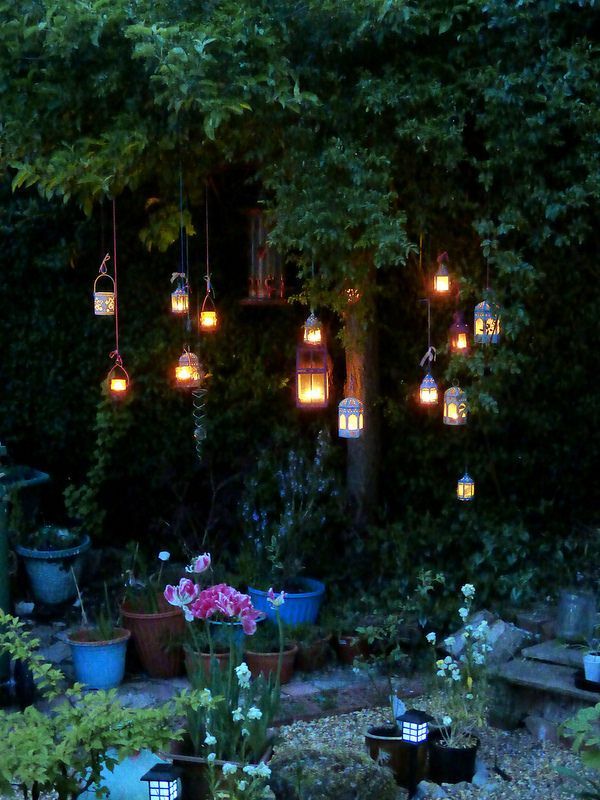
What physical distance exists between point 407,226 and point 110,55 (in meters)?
1.90

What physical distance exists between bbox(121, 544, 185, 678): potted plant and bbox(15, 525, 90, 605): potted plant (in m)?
0.86

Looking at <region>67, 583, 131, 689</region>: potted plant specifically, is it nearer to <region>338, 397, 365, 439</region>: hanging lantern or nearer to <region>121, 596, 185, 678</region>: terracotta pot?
<region>121, 596, 185, 678</region>: terracotta pot

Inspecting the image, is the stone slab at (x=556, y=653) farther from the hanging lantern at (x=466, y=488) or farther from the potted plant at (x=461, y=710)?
the hanging lantern at (x=466, y=488)

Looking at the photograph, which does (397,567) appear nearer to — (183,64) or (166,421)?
(166,421)

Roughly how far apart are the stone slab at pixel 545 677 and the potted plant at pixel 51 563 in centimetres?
275

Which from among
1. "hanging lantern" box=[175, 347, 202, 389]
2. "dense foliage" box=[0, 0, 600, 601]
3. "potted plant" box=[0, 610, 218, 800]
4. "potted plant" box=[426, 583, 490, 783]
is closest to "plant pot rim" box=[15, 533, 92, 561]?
"dense foliage" box=[0, 0, 600, 601]

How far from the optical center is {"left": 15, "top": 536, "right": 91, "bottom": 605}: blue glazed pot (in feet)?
20.6

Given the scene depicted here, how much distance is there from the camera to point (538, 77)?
4.90m

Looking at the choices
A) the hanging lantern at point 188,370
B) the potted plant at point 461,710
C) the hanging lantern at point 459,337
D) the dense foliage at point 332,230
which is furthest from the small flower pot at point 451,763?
the hanging lantern at point 188,370

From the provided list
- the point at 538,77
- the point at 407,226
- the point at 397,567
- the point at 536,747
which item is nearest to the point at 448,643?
the point at 536,747

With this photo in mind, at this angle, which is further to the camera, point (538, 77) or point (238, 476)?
A: point (238, 476)

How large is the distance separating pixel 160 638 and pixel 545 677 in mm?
1996

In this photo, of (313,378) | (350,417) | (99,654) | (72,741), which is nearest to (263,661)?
(99,654)

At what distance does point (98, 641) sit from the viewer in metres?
5.28
